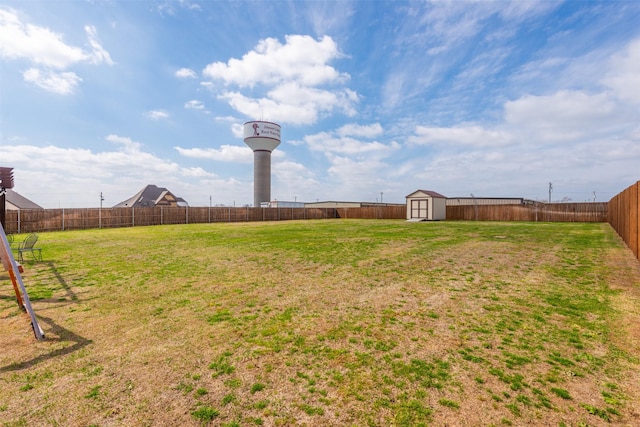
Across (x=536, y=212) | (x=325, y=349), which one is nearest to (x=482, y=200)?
(x=536, y=212)

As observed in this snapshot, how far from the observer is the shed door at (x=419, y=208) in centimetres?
2831

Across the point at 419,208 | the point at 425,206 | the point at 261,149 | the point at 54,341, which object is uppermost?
the point at 261,149

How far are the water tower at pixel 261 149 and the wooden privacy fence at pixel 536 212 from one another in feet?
101

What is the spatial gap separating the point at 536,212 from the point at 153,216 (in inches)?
1332

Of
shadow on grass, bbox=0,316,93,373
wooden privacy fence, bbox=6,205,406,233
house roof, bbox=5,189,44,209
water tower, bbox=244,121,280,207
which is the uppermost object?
water tower, bbox=244,121,280,207

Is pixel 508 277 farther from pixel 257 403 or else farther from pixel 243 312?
pixel 257 403

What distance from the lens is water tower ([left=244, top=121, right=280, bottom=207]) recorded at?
48500 millimetres

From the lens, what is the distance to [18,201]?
105ft

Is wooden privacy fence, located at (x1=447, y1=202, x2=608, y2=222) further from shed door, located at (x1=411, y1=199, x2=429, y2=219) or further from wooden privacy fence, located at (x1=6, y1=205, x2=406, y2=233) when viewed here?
wooden privacy fence, located at (x1=6, y1=205, x2=406, y2=233)

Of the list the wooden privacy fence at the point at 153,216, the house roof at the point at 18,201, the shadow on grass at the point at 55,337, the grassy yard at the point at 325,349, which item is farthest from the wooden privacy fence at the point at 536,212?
Answer: the house roof at the point at 18,201

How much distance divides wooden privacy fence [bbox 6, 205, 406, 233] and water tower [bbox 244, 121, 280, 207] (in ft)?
51.1

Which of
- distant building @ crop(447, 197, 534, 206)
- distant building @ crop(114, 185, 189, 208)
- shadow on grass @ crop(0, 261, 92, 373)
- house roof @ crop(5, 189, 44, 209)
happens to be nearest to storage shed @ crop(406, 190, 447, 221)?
distant building @ crop(447, 197, 534, 206)

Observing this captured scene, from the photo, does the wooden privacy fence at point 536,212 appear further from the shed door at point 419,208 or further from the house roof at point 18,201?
the house roof at point 18,201

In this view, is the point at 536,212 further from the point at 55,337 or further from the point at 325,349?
the point at 55,337
